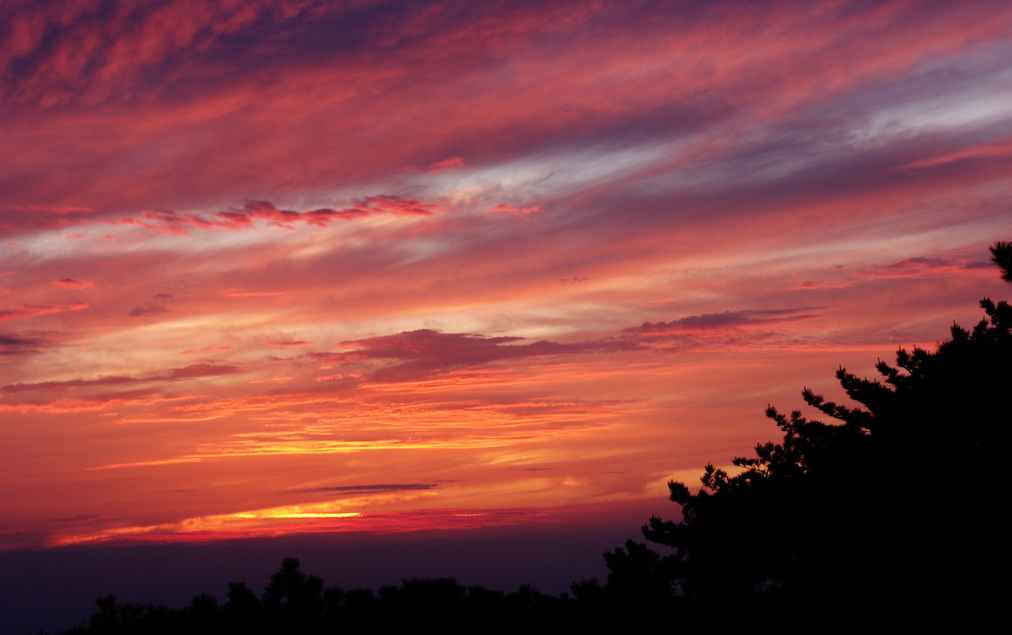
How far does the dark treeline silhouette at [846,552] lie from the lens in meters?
24.0

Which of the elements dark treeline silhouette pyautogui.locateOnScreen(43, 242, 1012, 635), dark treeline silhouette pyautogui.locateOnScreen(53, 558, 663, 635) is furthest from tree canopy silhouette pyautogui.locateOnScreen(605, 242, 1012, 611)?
dark treeline silhouette pyautogui.locateOnScreen(53, 558, 663, 635)

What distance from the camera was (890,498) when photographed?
86.4 feet

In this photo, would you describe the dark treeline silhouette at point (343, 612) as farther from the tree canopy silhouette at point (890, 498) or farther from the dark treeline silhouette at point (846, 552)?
the tree canopy silhouette at point (890, 498)

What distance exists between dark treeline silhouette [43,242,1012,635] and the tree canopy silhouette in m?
0.04

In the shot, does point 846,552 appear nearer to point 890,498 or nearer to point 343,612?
point 890,498

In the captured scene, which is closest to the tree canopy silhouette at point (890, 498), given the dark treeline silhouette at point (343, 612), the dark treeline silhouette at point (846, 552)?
the dark treeline silhouette at point (846, 552)

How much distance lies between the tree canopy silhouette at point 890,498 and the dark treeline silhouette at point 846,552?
43 mm

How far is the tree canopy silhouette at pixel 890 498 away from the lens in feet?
78.7

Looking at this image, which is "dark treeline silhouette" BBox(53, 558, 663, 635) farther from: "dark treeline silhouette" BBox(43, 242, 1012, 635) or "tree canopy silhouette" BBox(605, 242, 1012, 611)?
"tree canopy silhouette" BBox(605, 242, 1012, 611)

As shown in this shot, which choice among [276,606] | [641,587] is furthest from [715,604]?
[276,606]

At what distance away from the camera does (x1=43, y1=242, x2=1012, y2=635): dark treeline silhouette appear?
24.0 metres

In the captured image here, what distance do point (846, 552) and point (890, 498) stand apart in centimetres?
220

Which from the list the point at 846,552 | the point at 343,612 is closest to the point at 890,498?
the point at 846,552

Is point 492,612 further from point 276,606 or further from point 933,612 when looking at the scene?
point 933,612
